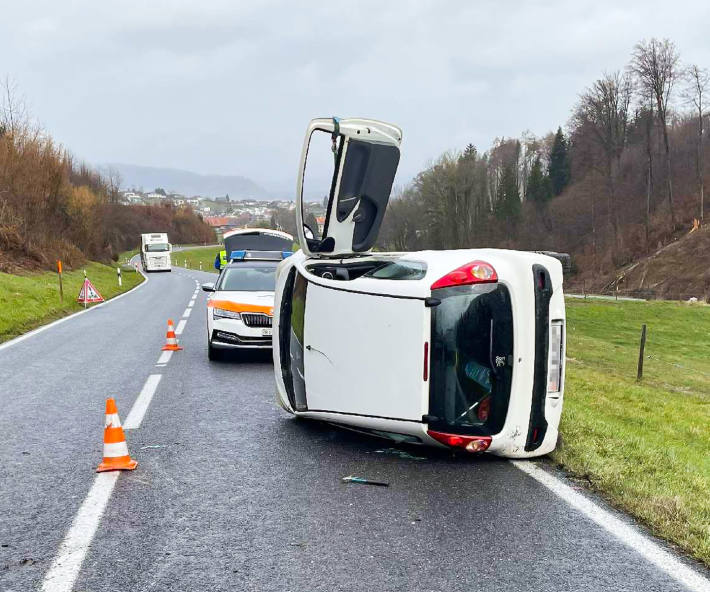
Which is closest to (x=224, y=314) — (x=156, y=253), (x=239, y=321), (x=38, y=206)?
(x=239, y=321)

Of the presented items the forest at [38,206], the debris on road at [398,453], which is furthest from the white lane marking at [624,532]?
the forest at [38,206]

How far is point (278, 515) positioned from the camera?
14.6 feet

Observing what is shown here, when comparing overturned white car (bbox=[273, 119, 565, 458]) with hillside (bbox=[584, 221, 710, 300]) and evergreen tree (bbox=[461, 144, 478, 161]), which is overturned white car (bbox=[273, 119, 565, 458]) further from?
evergreen tree (bbox=[461, 144, 478, 161])

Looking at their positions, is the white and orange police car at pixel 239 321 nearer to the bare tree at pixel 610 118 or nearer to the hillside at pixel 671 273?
the hillside at pixel 671 273

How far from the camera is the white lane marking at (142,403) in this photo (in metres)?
7.00

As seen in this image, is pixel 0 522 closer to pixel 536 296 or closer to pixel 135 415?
pixel 135 415

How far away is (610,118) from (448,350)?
229 ft

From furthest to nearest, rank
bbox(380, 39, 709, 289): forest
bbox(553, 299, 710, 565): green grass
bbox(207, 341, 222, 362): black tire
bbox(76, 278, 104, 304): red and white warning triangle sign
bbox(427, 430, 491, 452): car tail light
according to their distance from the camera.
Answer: bbox(380, 39, 709, 289): forest → bbox(76, 278, 104, 304): red and white warning triangle sign → bbox(207, 341, 222, 362): black tire → bbox(427, 430, 491, 452): car tail light → bbox(553, 299, 710, 565): green grass

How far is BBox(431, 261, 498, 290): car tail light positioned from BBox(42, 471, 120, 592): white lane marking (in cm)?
267

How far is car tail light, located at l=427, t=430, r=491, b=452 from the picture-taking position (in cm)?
515

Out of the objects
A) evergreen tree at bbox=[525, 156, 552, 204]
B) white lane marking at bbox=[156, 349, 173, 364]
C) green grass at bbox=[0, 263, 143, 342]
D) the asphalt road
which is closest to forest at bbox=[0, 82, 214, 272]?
green grass at bbox=[0, 263, 143, 342]

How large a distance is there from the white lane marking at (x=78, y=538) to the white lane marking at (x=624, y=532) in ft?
9.61

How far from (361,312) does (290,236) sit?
21.6m

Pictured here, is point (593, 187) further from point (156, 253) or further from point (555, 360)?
point (555, 360)
